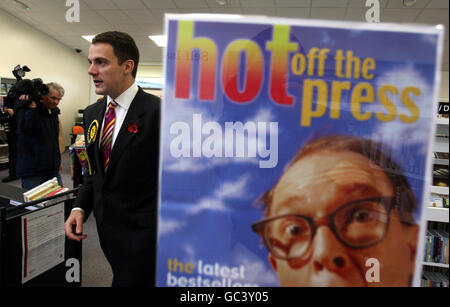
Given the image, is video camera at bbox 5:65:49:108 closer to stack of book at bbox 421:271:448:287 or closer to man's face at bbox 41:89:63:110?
man's face at bbox 41:89:63:110

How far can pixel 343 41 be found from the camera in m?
0.59

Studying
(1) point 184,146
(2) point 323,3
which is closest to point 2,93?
(2) point 323,3

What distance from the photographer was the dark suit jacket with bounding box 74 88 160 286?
93 centimetres

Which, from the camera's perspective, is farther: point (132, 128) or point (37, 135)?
point (37, 135)

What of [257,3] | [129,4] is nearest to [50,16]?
[129,4]

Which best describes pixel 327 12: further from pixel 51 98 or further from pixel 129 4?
pixel 51 98

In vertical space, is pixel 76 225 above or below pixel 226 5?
below

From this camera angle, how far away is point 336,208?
625 millimetres

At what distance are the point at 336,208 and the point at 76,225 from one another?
914mm

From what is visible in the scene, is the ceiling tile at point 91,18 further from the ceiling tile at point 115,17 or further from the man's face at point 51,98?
the man's face at point 51,98

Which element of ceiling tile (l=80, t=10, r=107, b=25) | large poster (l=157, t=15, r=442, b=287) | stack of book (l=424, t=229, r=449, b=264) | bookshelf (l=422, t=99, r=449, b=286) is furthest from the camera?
ceiling tile (l=80, t=10, r=107, b=25)

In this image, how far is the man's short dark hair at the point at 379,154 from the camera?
604mm

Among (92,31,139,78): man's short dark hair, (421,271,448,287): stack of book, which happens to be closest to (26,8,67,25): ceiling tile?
(92,31,139,78): man's short dark hair

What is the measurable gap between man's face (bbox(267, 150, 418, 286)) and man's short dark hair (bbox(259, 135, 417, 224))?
0.4 inches
